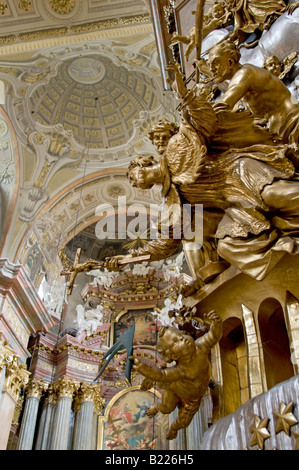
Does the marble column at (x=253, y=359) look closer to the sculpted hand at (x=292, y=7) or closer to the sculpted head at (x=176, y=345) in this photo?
the sculpted head at (x=176, y=345)

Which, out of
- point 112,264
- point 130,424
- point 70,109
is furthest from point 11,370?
point 112,264

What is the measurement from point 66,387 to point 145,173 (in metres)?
10.1

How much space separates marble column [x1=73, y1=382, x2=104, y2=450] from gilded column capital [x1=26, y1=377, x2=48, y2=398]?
1.06 meters

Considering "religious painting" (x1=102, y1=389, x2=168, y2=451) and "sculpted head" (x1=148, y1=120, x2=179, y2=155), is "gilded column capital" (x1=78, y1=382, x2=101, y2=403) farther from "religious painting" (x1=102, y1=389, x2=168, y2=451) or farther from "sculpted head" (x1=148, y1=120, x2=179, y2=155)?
"sculpted head" (x1=148, y1=120, x2=179, y2=155)

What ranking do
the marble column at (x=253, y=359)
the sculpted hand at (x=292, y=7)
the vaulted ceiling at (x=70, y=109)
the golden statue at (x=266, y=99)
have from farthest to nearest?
the vaulted ceiling at (x=70, y=109), the sculpted hand at (x=292, y=7), the golden statue at (x=266, y=99), the marble column at (x=253, y=359)

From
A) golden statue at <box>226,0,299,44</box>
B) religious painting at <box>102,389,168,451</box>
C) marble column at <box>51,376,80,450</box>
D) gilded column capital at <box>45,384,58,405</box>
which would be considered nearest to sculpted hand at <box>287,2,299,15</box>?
golden statue at <box>226,0,299,44</box>

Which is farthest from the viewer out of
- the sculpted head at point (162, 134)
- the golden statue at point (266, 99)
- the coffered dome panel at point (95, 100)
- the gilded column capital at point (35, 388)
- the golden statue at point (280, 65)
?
the coffered dome panel at point (95, 100)

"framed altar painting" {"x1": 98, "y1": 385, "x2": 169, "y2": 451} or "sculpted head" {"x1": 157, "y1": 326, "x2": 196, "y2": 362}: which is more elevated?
"framed altar painting" {"x1": 98, "y1": 385, "x2": 169, "y2": 451}

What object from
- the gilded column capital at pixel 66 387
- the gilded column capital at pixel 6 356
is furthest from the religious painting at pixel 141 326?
the gilded column capital at pixel 6 356

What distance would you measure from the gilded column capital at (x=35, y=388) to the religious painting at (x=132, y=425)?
79.9 inches

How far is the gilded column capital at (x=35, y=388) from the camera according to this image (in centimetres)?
1151

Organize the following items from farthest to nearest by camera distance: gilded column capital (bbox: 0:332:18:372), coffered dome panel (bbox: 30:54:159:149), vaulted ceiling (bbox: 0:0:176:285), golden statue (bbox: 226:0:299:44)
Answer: coffered dome panel (bbox: 30:54:159:149), vaulted ceiling (bbox: 0:0:176:285), gilded column capital (bbox: 0:332:18:372), golden statue (bbox: 226:0:299:44)

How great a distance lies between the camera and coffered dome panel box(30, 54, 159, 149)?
478 inches

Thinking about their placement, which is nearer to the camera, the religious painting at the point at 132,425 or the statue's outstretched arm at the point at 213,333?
the statue's outstretched arm at the point at 213,333
